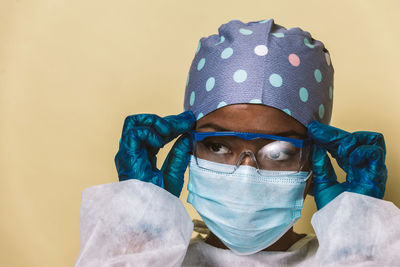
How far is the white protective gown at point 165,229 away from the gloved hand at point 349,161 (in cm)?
13

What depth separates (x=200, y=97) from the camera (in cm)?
158

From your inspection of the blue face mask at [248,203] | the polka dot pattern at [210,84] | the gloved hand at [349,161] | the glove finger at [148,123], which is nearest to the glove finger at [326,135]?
the gloved hand at [349,161]

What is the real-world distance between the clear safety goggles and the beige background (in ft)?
2.23

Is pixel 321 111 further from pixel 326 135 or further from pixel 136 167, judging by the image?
pixel 136 167

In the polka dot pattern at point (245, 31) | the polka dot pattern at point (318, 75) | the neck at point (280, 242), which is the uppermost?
the polka dot pattern at point (245, 31)

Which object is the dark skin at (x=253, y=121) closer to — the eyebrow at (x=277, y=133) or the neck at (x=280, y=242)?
the eyebrow at (x=277, y=133)

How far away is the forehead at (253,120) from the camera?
1461 mm

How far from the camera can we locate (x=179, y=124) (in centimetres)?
154

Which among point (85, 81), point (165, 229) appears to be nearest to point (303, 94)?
point (165, 229)

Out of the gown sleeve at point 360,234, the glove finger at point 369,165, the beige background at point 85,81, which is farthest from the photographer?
the beige background at point 85,81

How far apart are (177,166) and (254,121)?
12.5 inches

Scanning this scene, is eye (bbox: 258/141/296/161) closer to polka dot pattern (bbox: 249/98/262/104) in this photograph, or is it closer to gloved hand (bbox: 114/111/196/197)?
polka dot pattern (bbox: 249/98/262/104)

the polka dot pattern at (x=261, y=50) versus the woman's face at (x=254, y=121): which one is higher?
the polka dot pattern at (x=261, y=50)

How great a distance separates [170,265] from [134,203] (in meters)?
0.20
